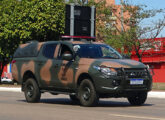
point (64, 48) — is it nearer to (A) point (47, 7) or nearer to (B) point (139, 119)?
(B) point (139, 119)

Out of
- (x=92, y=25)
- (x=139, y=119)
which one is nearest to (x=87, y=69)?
(x=139, y=119)

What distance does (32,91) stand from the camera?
51.9ft

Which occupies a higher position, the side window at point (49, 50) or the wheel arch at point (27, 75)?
the side window at point (49, 50)

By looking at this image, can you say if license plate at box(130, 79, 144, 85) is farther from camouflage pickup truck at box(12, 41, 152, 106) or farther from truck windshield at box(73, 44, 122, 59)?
truck windshield at box(73, 44, 122, 59)

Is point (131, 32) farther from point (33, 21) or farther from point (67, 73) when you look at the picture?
point (67, 73)

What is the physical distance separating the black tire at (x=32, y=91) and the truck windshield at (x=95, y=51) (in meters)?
2.08

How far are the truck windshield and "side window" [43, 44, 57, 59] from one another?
1.00m

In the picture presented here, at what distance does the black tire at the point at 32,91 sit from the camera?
616 inches

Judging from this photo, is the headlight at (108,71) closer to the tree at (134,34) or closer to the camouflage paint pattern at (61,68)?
the camouflage paint pattern at (61,68)

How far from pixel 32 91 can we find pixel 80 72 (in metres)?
2.53

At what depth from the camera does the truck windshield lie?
14446mm

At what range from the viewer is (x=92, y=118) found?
33.9 ft

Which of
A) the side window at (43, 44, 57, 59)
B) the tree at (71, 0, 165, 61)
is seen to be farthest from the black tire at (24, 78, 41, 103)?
the tree at (71, 0, 165, 61)

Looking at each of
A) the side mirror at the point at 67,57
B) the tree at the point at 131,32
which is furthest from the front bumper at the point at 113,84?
the tree at the point at 131,32
